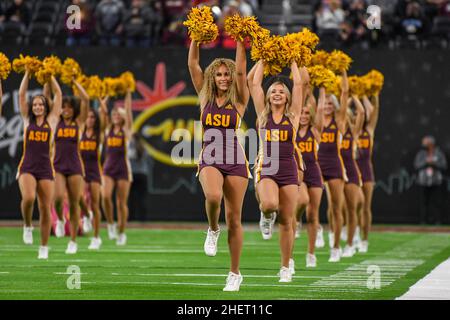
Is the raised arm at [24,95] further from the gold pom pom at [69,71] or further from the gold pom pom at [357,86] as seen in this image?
the gold pom pom at [357,86]

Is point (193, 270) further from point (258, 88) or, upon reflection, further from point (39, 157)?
point (258, 88)

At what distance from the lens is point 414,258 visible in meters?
16.1

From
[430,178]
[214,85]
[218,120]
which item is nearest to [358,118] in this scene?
[214,85]

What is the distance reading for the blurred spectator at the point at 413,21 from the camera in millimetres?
24406

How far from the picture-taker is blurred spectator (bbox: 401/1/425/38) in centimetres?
2441

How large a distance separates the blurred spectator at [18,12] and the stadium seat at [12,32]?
0.23 metres

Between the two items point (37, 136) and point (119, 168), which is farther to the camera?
point (119, 168)

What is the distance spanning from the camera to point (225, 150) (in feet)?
35.5

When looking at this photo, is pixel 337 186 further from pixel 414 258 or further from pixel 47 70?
pixel 47 70

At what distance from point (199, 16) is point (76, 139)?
246 inches

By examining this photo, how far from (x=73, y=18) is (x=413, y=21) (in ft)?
22.8
